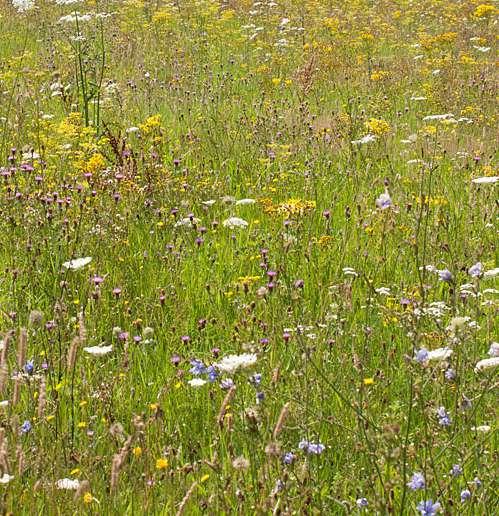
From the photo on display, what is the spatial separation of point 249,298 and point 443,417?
135 centimetres

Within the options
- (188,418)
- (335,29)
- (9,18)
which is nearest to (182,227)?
(188,418)

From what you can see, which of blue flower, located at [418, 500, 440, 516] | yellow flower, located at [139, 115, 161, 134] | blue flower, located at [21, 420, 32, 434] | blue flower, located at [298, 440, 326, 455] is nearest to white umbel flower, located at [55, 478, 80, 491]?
blue flower, located at [21, 420, 32, 434]

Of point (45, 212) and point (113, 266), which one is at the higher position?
point (45, 212)

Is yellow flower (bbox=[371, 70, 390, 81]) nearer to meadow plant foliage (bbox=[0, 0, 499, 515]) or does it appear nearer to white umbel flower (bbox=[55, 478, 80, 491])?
meadow plant foliage (bbox=[0, 0, 499, 515])

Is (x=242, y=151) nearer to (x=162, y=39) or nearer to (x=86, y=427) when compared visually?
(x=86, y=427)

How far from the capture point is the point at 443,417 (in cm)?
180

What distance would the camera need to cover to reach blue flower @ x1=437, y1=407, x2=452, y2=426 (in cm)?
176

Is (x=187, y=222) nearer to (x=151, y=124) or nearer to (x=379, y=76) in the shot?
(x=151, y=124)

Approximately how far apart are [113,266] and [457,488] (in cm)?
184

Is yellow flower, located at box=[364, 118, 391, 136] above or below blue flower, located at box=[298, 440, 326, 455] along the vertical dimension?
above

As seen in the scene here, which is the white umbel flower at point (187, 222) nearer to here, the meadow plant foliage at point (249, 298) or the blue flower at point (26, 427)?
the meadow plant foliage at point (249, 298)

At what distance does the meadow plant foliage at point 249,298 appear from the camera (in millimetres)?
1756

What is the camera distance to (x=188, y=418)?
2367 mm

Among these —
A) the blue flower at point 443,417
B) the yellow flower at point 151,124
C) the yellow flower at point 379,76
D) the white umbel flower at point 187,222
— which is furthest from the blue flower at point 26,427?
the yellow flower at point 379,76
